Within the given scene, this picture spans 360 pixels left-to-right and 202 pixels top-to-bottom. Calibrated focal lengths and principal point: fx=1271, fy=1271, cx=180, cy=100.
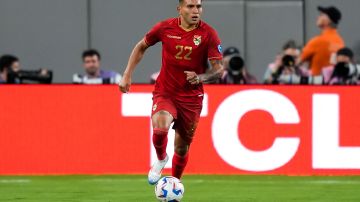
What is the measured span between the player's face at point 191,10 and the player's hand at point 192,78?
59cm

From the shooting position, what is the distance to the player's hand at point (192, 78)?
Answer: 1171 cm

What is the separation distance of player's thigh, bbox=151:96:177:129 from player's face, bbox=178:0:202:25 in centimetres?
79

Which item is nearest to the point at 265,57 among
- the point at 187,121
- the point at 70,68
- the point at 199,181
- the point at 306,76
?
the point at 70,68

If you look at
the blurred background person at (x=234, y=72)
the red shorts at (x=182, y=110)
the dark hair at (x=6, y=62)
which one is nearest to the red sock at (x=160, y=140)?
the red shorts at (x=182, y=110)

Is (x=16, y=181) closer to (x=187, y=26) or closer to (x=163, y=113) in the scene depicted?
(x=163, y=113)

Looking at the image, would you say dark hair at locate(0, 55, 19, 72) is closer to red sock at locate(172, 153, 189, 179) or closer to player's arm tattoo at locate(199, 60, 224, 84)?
red sock at locate(172, 153, 189, 179)

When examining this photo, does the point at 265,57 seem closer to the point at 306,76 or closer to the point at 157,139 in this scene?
the point at 306,76

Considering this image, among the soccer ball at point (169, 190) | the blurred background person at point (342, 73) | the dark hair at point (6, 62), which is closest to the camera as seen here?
the soccer ball at point (169, 190)

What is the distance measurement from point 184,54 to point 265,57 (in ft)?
30.0

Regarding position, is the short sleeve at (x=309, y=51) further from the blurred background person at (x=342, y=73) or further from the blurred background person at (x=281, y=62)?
the blurred background person at (x=342, y=73)

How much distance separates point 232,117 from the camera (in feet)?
52.3

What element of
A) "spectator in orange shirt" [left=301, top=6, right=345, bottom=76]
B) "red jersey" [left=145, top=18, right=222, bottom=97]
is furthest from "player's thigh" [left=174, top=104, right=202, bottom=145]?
"spectator in orange shirt" [left=301, top=6, right=345, bottom=76]

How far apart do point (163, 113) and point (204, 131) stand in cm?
394

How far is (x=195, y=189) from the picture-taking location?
14.0 metres
